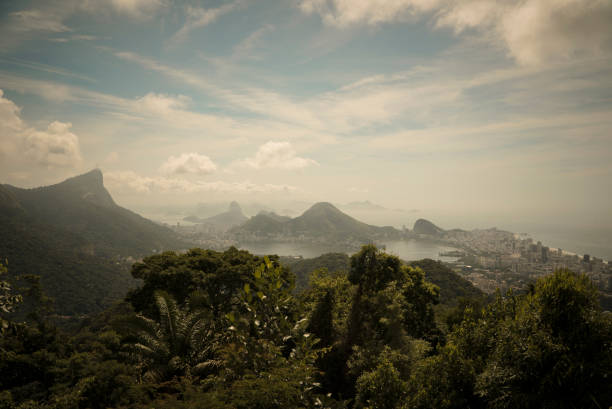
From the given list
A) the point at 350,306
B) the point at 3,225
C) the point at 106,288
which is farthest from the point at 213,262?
the point at 3,225

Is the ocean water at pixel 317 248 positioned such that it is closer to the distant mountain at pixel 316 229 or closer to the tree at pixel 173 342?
the distant mountain at pixel 316 229

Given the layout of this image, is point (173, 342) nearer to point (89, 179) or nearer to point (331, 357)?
point (331, 357)

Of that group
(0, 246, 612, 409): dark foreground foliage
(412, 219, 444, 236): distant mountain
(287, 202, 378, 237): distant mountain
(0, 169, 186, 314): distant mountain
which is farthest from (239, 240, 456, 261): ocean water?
(0, 246, 612, 409): dark foreground foliage

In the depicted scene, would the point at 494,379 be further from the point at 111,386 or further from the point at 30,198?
the point at 30,198

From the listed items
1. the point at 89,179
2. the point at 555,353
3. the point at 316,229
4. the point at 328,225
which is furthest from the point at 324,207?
the point at 555,353

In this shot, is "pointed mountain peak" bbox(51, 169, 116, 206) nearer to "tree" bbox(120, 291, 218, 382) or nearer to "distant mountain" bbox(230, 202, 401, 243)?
"distant mountain" bbox(230, 202, 401, 243)

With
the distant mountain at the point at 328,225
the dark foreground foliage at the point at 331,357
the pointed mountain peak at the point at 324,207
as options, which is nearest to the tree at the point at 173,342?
the dark foreground foliage at the point at 331,357
